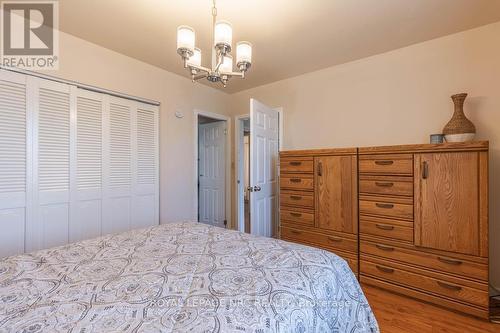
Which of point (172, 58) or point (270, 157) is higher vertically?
point (172, 58)

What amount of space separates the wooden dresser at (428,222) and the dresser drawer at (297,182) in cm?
53

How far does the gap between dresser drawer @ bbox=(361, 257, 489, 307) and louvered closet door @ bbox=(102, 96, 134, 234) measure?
101 inches

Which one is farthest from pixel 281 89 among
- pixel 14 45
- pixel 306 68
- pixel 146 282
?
pixel 146 282

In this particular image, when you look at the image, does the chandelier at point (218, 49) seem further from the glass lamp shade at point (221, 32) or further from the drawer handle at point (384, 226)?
the drawer handle at point (384, 226)

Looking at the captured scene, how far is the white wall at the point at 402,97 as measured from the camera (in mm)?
2148

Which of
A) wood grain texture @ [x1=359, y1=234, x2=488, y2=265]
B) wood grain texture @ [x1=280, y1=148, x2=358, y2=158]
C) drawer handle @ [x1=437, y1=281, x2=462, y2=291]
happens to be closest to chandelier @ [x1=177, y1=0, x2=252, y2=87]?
wood grain texture @ [x1=280, y1=148, x2=358, y2=158]

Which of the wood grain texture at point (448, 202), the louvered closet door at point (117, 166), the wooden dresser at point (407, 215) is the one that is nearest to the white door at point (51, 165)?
the louvered closet door at point (117, 166)

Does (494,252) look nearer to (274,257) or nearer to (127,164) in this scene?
Answer: (274,257)

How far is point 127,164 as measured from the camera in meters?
2.80

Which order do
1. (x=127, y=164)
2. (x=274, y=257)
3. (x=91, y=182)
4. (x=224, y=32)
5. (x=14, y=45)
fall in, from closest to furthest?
1. (x=274, y=257)
2. (x=224, y=32)
3. (x=14, y=45)
4. (x=91, y=182)
5. (x=127, y=164)

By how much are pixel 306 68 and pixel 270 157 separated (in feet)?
3.94

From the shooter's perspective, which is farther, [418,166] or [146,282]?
[418,166]

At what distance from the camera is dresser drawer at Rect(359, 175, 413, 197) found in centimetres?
216

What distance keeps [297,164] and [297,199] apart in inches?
15.7
